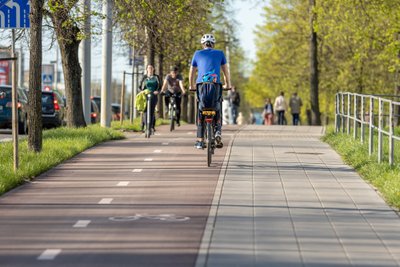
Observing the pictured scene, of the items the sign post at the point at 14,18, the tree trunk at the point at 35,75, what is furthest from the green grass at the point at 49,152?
the sign post at the point at 14,18

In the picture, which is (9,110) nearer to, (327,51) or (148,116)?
(148,116)

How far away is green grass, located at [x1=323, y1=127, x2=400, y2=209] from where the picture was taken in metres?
13.0

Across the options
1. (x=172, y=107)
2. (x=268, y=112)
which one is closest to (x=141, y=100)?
(x=172, y=107)

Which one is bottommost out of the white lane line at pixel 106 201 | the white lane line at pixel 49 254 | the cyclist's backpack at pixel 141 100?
the white lane line at pixel 49 254

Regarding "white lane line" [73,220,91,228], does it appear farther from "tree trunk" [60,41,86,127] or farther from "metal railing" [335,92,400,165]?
"tree trunk" [60,41,86,127]

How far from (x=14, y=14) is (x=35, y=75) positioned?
109 inches

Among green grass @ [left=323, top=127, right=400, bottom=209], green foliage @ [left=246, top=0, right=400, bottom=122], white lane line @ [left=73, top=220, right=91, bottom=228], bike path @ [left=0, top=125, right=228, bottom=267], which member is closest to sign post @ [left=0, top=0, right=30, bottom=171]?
bike path @ [left=0, top=125, right=228, bottom=267]

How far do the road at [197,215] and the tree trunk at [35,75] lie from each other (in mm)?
908

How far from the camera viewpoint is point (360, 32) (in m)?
41.8

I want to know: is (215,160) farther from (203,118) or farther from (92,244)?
(92,244)

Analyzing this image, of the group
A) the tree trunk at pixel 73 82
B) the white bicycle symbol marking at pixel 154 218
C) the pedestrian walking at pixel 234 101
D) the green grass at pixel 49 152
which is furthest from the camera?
the pedestrian walking at pixel 234 101

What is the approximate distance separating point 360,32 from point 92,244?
110 ft

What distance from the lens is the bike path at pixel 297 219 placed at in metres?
8.88

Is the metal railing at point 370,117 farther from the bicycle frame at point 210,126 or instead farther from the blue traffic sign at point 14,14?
the blue traffic sign at point 14,14
